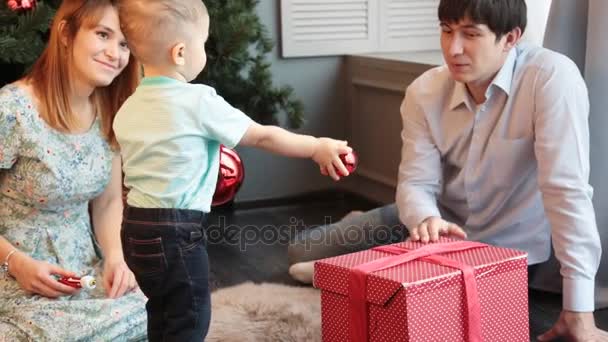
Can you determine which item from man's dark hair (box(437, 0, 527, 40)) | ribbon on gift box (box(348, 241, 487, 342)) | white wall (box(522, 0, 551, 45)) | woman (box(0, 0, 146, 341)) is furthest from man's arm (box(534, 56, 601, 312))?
woman (box(0, 0, 146, 341))

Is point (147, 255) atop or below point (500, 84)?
below

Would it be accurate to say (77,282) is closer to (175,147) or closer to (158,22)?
(175,147)

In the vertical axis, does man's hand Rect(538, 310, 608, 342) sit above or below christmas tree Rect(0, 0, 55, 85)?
below

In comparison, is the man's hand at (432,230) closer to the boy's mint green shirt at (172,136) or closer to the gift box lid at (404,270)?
the gift box lid at (404,270)

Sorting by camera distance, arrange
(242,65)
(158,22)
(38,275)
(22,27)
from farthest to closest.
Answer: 1. (242,65)
2. (22,27)
3. (38,275)
4. (158,22)

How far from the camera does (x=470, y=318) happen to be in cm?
141

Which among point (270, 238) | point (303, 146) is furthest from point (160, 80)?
point (270, 238)

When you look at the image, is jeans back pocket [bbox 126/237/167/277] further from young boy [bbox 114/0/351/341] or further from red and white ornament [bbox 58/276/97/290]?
red and white ornament [bbox 58/276/97/290]

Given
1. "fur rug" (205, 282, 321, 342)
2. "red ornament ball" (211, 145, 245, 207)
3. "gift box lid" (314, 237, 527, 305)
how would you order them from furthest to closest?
"red ornament ball" (211, 145, 245, 207) → "fur rug" (205, 282, 321, 342) → "gift box lid" (314, 237, 527, 305)

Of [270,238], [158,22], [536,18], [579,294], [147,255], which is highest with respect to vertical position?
Result: [158,22]

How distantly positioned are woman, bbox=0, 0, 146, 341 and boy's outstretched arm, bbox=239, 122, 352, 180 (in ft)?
1.82

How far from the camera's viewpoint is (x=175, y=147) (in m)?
1.22

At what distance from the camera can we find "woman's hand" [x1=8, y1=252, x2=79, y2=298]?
1.63 metres

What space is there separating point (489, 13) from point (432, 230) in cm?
49
